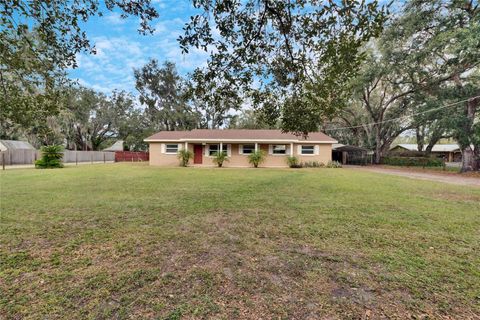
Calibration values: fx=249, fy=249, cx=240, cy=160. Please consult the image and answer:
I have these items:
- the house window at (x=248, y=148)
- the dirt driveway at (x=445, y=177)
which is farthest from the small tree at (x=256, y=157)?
the dirt driveway at (x=445, y=177)

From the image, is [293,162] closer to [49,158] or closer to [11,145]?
[49,158]

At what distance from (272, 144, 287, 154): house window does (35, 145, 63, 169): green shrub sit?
17.0 m

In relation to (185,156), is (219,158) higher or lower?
lower

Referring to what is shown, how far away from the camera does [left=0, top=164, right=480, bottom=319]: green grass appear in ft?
7.47

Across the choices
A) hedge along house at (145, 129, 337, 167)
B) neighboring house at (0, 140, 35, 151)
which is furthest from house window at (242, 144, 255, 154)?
neighboring house at (0, 140, 35, 151)

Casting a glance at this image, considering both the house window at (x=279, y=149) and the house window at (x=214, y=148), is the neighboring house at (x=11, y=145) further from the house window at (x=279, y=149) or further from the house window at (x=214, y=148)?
the house window at (x=279, y=149)

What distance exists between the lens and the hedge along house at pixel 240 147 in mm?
21078

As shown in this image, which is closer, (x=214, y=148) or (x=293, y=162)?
(x=293, y=162)

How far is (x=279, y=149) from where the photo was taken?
70.7 ft

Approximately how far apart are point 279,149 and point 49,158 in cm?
1809

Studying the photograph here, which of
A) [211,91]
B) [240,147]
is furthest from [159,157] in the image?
[211,91]

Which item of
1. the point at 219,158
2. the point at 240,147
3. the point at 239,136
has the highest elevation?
the point at 239,136

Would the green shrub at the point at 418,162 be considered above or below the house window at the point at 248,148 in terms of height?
below

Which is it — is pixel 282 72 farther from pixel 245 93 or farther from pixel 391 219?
pixel 391 219
